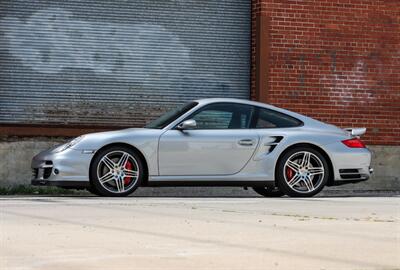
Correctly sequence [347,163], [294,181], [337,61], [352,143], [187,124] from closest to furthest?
[187,124], [294,181], [347,163], [352,143], [337,61]

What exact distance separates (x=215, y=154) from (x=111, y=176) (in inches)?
52.6

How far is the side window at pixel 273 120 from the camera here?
12695 millimetres

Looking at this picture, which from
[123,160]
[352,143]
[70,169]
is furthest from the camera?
[352,143]

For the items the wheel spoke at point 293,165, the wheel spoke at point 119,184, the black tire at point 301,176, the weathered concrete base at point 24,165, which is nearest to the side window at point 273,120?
the black tire at point 301,176

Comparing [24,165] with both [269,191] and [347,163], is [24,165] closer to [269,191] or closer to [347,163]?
[269,191]

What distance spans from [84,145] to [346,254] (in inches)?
257

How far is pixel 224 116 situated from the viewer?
40.9ft

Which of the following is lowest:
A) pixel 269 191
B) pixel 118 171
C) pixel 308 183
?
pixel 269 191

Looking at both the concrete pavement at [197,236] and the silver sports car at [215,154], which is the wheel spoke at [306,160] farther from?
the concrete pavement at [197,236]

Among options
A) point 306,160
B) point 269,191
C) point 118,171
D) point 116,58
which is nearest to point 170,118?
point 118,171

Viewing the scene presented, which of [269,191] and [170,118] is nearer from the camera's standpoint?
[170,118]

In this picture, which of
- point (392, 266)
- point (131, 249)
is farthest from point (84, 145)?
point (392, 266)

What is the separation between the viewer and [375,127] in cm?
1775

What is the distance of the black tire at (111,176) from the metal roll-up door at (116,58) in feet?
13.3
